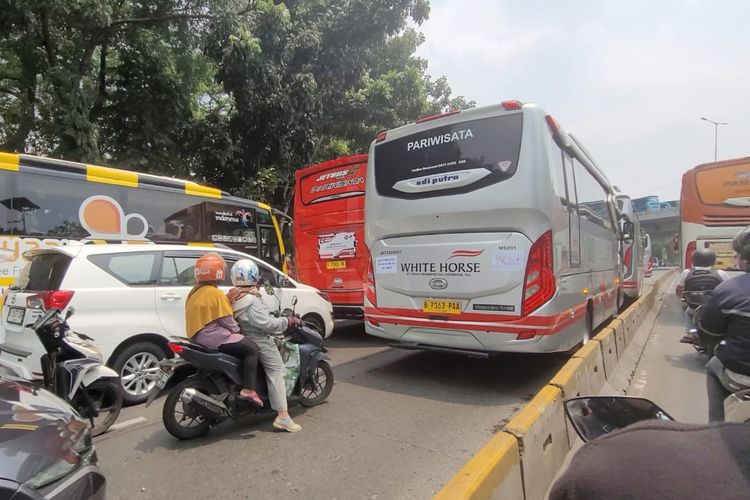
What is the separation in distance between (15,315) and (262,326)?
8.83ft

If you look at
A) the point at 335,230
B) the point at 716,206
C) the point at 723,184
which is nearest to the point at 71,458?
the point at 335,230

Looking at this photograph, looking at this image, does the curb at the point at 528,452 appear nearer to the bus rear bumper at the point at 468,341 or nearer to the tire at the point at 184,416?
the bus rear bumper at the point at 468,341

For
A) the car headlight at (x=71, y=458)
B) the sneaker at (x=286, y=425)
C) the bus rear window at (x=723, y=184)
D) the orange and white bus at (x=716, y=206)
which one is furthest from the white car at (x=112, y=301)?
the bus rear window at (x=723, y=184)

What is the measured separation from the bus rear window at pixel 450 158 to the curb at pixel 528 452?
207 cm

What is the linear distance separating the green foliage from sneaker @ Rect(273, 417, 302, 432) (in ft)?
27.3

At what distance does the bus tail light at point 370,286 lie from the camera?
5.84 meters

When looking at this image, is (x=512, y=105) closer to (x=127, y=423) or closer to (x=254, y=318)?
(x=254, y=318)

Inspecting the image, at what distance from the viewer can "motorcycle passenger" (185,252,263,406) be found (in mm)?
3824

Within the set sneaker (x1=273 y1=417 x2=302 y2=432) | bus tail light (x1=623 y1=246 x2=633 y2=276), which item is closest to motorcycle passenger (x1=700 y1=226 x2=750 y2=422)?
sneaker (x1=273 y1=417 x2=302 y2=432)

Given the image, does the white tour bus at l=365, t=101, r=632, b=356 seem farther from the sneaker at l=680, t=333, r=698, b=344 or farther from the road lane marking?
the road lane marking

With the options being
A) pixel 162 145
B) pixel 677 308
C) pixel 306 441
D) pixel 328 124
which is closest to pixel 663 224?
pixel 677 308

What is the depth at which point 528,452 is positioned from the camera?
2.56 metres

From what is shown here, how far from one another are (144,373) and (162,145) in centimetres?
860

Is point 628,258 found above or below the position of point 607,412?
above
